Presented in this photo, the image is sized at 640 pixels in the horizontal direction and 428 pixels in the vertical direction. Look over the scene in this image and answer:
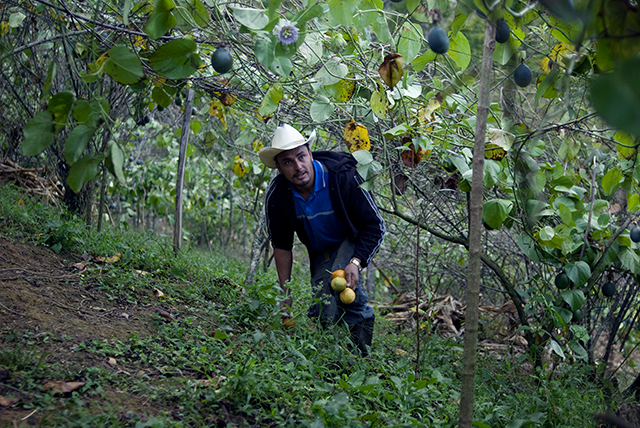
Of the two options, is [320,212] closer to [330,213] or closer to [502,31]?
[330,213]

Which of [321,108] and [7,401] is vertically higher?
[321,108]

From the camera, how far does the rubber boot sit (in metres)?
3.09

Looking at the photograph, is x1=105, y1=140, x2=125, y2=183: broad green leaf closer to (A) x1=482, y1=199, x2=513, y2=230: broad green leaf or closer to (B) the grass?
(B) the grass

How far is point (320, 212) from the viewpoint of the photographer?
316 centimetres

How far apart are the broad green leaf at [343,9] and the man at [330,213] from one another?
3.41 ft

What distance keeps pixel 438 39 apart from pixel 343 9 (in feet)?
1.35

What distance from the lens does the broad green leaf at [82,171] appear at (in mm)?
1504

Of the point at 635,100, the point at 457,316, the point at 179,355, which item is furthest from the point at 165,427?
the point at 457,316

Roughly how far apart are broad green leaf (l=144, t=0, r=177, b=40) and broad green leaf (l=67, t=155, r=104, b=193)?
58 cm

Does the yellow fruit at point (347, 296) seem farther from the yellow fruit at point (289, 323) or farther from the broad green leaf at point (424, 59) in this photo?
the broad green leaf at point (424, 59)

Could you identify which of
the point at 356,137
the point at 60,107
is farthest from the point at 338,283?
the point at 60,107

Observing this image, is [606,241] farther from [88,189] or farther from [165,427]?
[88,189]

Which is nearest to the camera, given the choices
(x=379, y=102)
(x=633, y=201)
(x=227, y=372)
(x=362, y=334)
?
(x=227, y=372)

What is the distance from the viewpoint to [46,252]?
330cm
